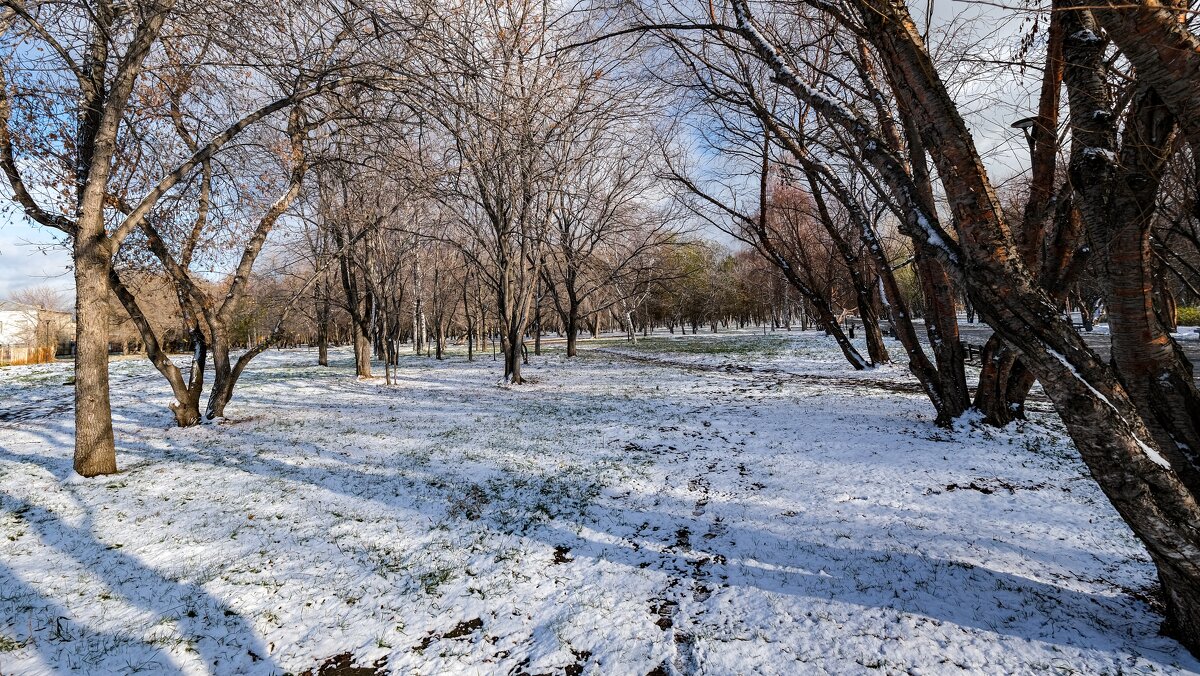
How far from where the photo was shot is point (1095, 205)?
304cm

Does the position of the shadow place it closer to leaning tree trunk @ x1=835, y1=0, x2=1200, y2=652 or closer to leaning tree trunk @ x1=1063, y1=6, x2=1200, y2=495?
leaning tree trunk @ x1=835, y1=0, x2=1200, y2=652

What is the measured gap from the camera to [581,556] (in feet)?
12.1

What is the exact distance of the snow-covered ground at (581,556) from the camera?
257 cm

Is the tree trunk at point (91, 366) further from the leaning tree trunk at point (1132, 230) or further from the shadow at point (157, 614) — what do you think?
the leaning tree trunk at point (1132, 230)

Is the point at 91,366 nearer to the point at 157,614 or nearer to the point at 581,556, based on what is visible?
the point at 157,614

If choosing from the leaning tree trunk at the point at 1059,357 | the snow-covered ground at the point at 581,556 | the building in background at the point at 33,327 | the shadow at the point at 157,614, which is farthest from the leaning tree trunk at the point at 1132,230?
the building in background at the point at 33,327

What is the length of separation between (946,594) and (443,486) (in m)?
4.56

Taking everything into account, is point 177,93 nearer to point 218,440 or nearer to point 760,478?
point 218,440

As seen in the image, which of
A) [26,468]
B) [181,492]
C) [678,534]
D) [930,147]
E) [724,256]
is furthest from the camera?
[724,256]

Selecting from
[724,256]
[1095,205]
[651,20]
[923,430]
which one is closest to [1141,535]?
[1095,205]

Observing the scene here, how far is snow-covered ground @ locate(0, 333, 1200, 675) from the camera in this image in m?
2.57

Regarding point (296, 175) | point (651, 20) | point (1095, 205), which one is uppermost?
point (651, 20)

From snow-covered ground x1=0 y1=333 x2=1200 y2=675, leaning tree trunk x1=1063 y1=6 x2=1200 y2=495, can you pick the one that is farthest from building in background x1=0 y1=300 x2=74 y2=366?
leaning tree trunk x1=1063 y1=6 x2=1200 y2=495

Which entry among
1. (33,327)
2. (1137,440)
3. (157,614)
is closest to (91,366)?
(157,614)
